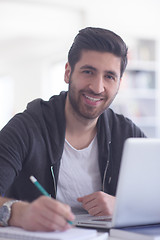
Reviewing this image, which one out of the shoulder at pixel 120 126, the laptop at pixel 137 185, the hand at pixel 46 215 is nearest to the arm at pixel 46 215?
the hand at pixel 46 215

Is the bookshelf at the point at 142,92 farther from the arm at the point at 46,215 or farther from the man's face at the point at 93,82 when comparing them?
the arm at the point at 46,215

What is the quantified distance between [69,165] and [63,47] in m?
6.52

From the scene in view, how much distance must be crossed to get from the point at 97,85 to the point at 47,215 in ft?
2.42

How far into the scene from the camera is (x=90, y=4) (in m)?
5.45

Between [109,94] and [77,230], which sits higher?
[109,94]

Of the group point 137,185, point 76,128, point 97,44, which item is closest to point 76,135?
point 76,128

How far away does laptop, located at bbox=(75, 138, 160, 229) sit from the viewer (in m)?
1.02

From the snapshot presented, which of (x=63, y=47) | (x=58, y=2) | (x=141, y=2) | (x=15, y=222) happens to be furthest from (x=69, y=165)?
(x=63, y=47)

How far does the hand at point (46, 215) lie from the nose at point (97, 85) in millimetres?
684

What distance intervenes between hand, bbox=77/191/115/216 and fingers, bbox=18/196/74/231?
339 millimetres

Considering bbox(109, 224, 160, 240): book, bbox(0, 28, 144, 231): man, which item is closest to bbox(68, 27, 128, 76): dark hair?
bbox(0, 28, 144, 231): man

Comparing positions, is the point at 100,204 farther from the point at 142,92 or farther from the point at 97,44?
the point at 142,92

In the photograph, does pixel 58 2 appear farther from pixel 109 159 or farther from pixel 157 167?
pixel 157 167

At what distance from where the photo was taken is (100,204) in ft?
4.35
